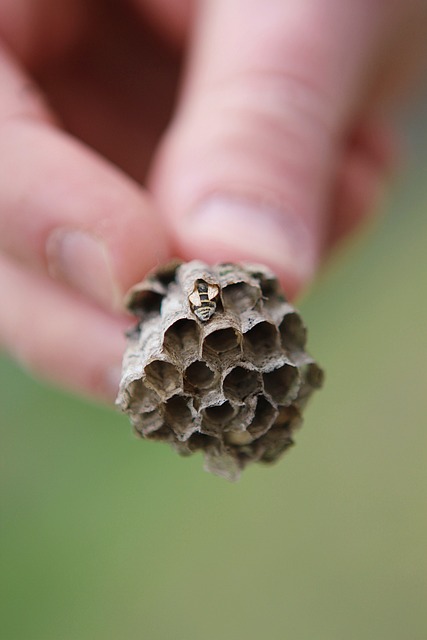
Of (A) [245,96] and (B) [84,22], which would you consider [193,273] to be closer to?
(A) [245,96]

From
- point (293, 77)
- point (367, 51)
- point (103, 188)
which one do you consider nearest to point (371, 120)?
point (367, 51)

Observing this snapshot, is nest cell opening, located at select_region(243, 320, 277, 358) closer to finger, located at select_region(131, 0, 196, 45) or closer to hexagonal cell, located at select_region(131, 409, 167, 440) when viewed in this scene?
hexagonal cell, located at select_region(131, 409, 167, 440)

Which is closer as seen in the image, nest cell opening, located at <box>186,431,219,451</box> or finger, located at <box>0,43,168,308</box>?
nest cell opening, located at <box>186,431,219,451</box>

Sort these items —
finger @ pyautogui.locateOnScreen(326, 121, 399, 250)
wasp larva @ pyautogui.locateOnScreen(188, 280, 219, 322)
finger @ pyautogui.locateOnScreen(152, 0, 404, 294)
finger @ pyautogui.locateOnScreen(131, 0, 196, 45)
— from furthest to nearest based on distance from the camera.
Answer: finger @ pyautogui.locateOnScreen(326, 121, 399, 250)
finger @ pyautogui.locateOnScreen(131, 0, 196, 45)
finger @ pyautogui.locateOnScreen(152, 0, 404, 294)
wasp larva @ pyautogui.locateOnScreen(188, 280, 219, 322)

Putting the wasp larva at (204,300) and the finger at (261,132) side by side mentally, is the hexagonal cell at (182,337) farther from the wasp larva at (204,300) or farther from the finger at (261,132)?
the finger at (261,132)

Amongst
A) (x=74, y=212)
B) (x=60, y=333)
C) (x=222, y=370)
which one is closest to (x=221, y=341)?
(x=222, y=370)

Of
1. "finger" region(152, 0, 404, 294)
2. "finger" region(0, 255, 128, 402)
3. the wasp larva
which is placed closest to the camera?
the wasp larva

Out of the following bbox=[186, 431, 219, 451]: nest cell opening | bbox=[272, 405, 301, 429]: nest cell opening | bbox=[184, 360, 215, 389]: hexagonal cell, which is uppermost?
bbox=[272, 405, 301, 429]: nest cell opening

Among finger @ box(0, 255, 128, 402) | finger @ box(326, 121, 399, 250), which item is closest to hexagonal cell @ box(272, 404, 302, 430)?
finger @ box(0, 255, 128, 402)

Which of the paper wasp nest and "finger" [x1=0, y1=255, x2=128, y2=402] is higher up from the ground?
"finger" [x1=0, y1=255, x2=128, y2=402]
